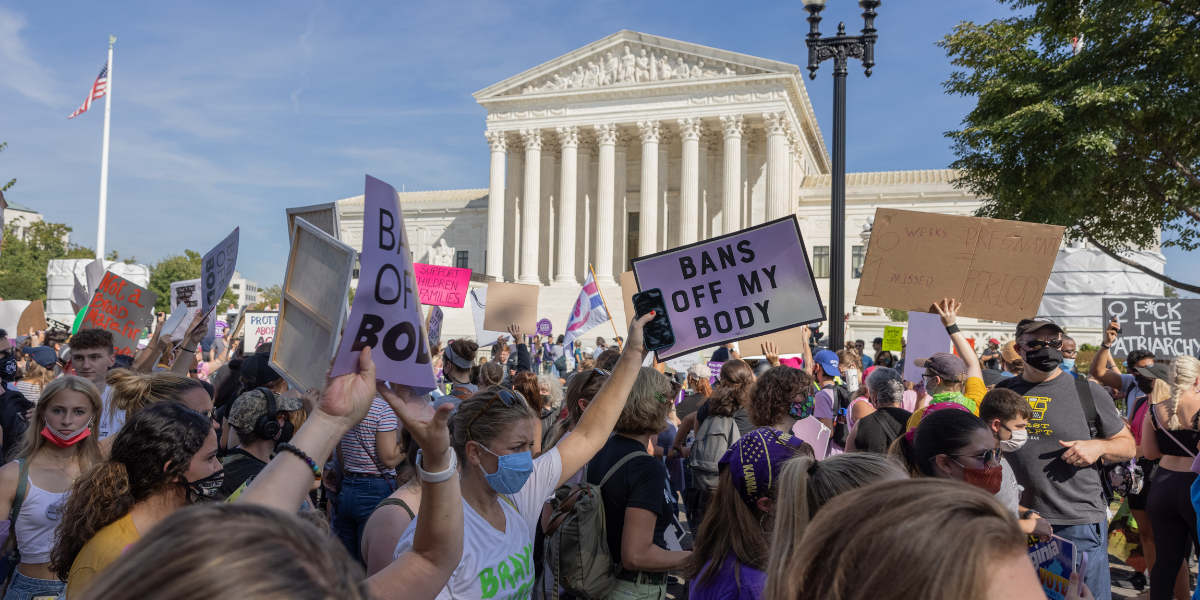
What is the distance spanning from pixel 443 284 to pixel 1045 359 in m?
9.79

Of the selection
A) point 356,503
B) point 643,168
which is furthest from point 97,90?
point 356,503

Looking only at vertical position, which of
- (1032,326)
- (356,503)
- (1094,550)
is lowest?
(1094,550)

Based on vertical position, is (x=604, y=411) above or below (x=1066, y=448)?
above

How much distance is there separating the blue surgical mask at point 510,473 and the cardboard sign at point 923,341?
5531mm

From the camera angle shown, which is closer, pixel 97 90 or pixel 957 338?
pixel 957 338

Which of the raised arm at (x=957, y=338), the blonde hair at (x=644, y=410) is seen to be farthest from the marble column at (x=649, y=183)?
the blonde hair at (x=644, y=410)

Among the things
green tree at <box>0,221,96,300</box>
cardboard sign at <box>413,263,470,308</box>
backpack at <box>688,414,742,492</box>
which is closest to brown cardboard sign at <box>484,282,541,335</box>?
cardboard sign at <box>413,263,470,308</box>

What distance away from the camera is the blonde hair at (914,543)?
114 centimetres

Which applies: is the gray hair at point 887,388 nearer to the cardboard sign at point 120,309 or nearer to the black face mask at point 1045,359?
the black face mask at point 1045,359

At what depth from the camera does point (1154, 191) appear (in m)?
15.7

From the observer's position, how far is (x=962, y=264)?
17.1ft

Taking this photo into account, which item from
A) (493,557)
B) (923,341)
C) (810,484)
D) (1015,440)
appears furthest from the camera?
(923,341)

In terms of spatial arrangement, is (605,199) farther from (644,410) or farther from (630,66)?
(644,410)

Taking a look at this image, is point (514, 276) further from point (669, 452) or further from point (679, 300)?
point (679, 300)
